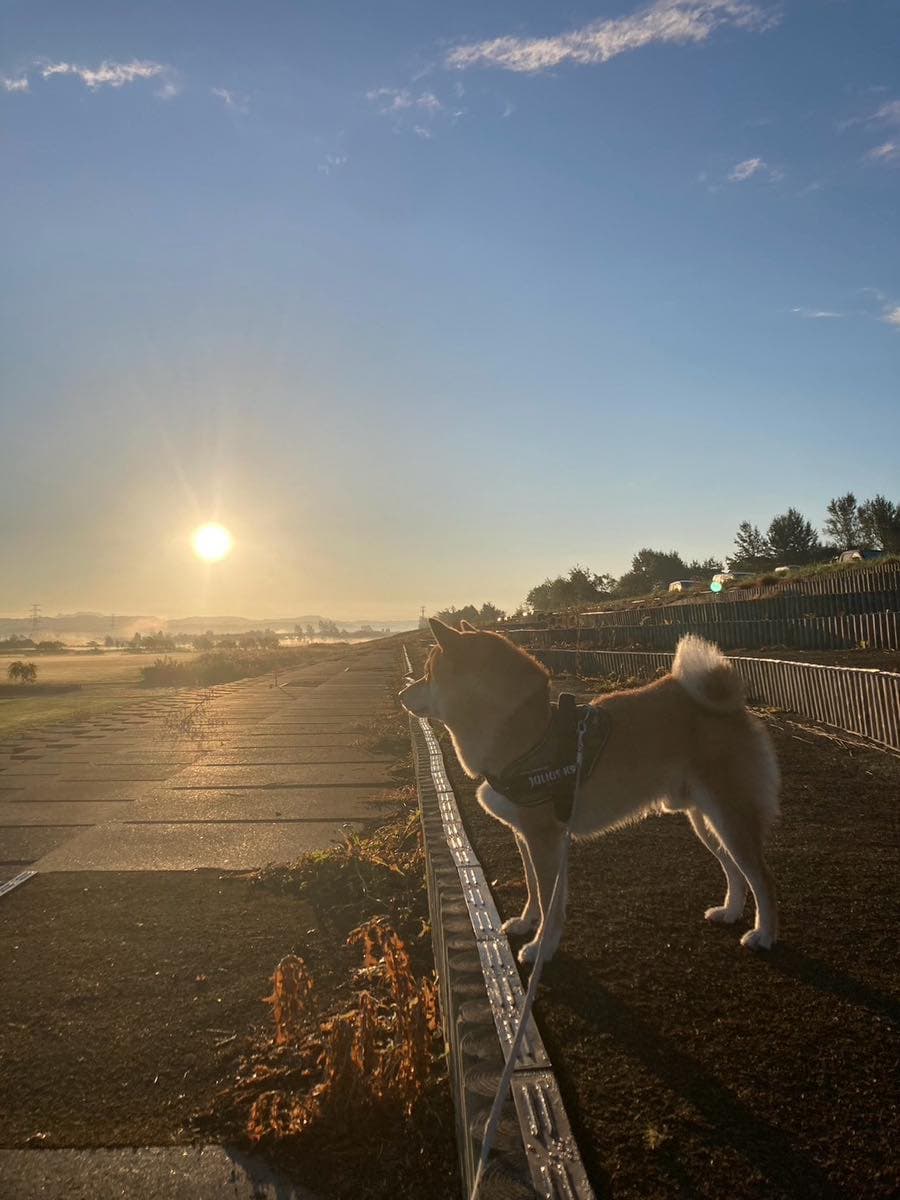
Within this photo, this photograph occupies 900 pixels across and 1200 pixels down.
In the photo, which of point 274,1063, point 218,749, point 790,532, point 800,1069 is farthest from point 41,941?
point 790,532

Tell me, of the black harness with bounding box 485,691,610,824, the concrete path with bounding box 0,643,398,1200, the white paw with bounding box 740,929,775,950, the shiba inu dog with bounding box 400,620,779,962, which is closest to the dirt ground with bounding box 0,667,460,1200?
the concrete path with bounding box 0,643,398,1200

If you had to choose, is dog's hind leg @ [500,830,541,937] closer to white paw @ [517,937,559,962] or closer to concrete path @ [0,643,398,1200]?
white paw @ [517,937,559,962]

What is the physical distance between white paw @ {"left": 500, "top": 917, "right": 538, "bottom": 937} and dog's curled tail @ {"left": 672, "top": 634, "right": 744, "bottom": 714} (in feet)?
5.04

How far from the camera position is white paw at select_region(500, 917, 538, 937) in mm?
3688

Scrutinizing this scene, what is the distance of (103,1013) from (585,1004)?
2.78 meters

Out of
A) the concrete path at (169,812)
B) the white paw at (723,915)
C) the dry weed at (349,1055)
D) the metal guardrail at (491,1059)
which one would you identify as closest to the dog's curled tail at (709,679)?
the white paw at (723,915)

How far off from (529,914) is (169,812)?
6334 millimetres

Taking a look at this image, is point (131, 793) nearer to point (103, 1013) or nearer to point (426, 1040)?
point (103, 1013)

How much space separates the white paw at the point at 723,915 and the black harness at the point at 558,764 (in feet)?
3.15

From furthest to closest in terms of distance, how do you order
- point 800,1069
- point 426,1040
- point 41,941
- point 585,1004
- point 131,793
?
point 131,793 → point 41,941 → point 426,1040 → point 585,1004 → point 800,1069

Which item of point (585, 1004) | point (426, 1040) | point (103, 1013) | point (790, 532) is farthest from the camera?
point (790, 532)

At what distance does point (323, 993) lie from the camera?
404cm

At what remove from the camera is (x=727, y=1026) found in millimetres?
2682

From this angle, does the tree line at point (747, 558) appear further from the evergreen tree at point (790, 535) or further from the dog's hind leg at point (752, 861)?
the dog's hind leg at point (752, 861)
